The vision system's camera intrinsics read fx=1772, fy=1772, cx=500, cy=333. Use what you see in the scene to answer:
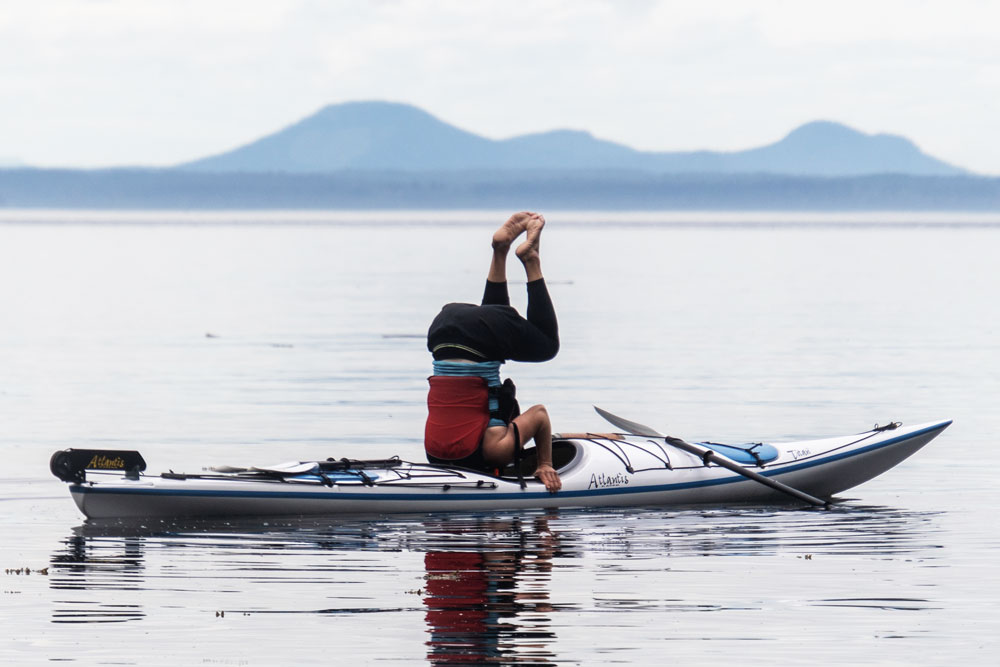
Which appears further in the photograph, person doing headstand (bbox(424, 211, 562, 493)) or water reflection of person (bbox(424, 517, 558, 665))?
person doing headstand (bbox(424, 211, 562, 493))

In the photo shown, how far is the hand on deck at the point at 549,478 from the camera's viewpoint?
506 inches

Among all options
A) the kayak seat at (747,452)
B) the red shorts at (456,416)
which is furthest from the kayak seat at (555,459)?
the kayak seat at (747,452)

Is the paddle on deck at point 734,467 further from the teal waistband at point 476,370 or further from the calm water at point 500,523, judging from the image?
the teal waistband at point 476,370

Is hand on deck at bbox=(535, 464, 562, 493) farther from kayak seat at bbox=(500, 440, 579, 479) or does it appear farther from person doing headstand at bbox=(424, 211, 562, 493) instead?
kayak seat at bbox=(500, 440, 579, 479)

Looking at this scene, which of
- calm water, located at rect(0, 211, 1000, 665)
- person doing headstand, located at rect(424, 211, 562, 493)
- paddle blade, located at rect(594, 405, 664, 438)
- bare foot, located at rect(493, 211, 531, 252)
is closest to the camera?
calm water, located at rect(0, 211, 1000, 665)

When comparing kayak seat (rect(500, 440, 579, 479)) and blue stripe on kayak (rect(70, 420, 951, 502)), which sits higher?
kayak seat (rect(500, 440, 579, 479))

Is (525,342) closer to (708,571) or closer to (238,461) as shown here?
(708,571)

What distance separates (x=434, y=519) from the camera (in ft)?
41.1

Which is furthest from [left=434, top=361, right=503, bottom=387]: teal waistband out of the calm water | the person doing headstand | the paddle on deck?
the paddle on deck

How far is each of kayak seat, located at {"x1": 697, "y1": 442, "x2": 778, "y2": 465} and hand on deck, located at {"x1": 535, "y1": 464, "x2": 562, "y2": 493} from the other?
1.40m

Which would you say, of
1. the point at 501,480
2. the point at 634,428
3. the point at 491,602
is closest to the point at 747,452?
the point at 634,428

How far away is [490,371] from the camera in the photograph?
12.5 meters

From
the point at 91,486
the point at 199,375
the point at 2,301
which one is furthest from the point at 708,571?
the point at 2,301

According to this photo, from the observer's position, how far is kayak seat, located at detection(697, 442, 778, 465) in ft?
45.0
